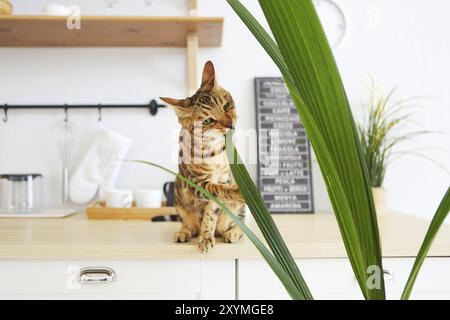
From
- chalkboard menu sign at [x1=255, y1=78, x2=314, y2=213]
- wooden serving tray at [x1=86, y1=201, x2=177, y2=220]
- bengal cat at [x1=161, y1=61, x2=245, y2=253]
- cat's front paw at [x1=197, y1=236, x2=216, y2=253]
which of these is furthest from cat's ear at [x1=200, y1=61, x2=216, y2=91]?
chalkboard menu sign at [x1=255, y1=78, x2=314, y2=213]

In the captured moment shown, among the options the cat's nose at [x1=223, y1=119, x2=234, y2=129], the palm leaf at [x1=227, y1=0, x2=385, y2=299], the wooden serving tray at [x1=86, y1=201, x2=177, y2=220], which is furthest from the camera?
the wooden serving tray at [x1=86, y1=201, x2=177, y2=220]

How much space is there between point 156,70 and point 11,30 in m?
0.46

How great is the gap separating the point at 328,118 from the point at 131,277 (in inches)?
29.1

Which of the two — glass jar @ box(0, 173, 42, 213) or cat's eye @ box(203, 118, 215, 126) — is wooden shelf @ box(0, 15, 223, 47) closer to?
glass jar @ box(0, 173, 42, 213)

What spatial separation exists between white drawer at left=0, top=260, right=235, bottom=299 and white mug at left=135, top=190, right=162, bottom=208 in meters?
0.42

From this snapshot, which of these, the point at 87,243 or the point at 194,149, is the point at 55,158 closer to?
the point at 87,243

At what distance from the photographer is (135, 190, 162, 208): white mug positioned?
1342mm

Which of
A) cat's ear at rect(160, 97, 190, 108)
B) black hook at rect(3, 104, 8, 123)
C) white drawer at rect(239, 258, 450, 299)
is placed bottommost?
white drawer at rect(239, 258, 450, 299)

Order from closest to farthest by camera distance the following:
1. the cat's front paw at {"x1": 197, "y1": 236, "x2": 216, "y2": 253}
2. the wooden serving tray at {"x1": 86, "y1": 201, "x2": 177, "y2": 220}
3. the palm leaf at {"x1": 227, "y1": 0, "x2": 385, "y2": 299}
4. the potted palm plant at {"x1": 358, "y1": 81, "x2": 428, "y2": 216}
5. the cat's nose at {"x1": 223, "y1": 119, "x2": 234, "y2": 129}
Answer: the palm leaf at {"x1": 227, "y1": 0, "x2": 385, "y2": 299}, the cat's nose at {"x1": 223, "y1": 119, "x2": 234, "y2": 129}, the cat's front paw at {"x1": 197, "y1": 236, "x2": 216, "y2": 253}, the wooden serving tray at {"x1": 86, "y1": 201, "x2": 177, "y2": 220}, the potted palm plant at {"x1": 358, "y1": 81, "x2": 428, "y2": 216}

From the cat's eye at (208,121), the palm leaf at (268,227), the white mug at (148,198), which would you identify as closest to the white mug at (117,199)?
the white mug at (148,198)

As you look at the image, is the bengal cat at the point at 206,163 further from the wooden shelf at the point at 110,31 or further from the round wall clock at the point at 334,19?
the round wall clock at the point at 334,19

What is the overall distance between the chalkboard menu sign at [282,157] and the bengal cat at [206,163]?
21.2 inches

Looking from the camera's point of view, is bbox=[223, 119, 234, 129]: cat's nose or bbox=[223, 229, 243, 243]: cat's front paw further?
bbox=[223, 229, 243, 243]: cat's front paw
